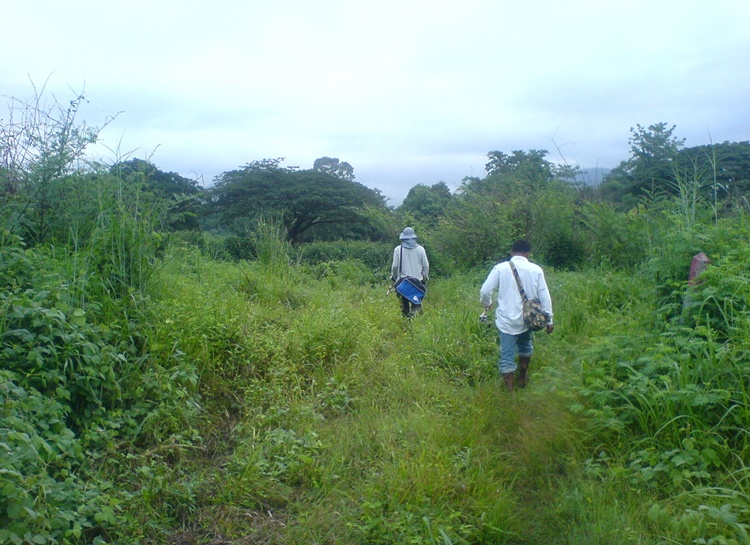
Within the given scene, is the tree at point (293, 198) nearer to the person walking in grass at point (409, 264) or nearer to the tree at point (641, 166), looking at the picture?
the tree at point (641, 166)

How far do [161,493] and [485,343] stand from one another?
13.9 ft

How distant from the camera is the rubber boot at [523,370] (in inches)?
248

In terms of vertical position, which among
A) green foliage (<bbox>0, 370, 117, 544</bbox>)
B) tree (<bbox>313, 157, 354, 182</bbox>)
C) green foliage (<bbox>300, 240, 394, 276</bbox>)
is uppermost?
tree (<bbox>313, 157, 354, 182</bbox>)

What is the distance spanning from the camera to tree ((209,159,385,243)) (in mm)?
24781

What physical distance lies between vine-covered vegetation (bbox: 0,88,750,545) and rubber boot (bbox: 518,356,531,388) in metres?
0.34

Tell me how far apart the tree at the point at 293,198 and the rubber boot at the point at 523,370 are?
1845 centimetres

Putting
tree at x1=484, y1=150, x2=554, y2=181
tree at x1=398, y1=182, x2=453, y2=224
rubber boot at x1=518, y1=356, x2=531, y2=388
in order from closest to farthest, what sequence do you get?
rubber boot at x1=518, y1=356, x2=531, y2=388
tree at x1=484, y1=150, x2=554, y2=181
tree at x1=398, y1=182, x2=453, y2=224

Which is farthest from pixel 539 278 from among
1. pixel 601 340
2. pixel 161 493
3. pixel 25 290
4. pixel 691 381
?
pixel 25 290

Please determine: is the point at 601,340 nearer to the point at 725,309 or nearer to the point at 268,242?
the point at 725,309

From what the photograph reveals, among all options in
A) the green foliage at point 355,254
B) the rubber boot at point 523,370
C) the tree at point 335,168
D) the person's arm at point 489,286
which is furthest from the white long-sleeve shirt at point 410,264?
the tree at point 335,168

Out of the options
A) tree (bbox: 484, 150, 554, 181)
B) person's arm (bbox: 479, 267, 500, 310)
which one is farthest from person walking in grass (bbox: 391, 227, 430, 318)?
tree (bbox: 484, 150, 554, 181)

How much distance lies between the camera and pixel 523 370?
6328 millimetres

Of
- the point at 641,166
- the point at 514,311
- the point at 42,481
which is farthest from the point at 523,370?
the point at 641,166

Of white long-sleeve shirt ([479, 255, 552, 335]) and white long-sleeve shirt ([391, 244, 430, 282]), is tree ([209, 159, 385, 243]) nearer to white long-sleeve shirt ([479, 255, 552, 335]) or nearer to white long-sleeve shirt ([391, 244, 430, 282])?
white long-sleeve shirt ([391, 244, 430, 282])
